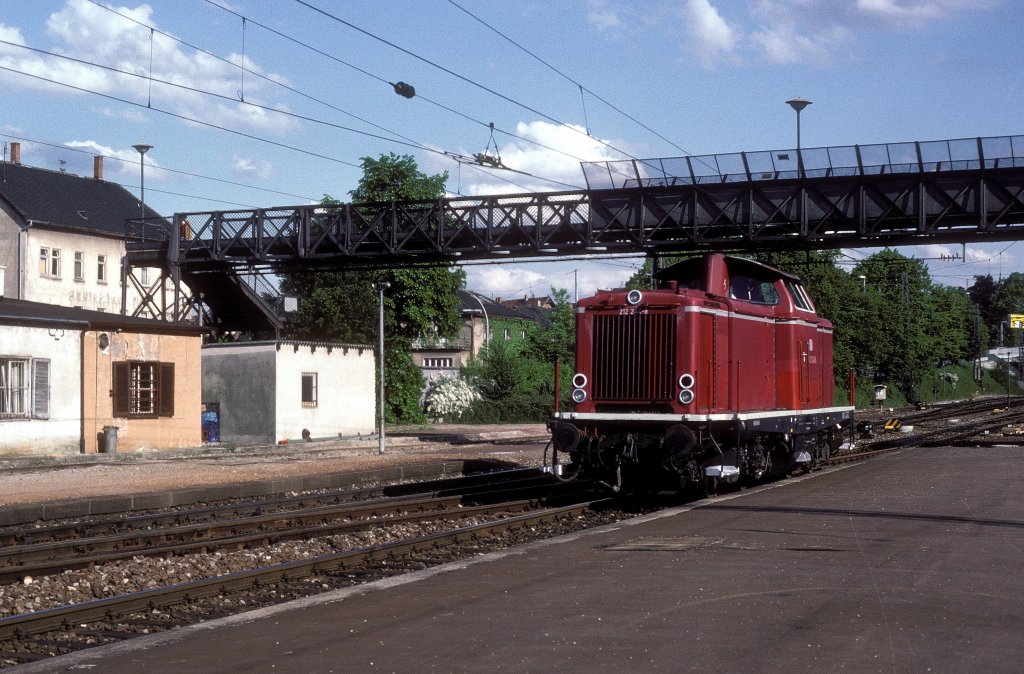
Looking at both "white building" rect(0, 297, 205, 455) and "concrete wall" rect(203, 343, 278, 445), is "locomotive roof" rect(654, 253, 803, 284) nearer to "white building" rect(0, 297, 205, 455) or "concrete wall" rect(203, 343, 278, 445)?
"white building" rect(0, 297, 205, 455)

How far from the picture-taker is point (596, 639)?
7805 millimetres

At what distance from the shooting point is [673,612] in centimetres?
863

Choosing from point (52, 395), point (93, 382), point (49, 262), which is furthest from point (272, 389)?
point (49, 262)

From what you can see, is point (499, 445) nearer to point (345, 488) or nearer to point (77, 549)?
point (345, 488)

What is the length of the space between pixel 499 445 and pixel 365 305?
78.5ft

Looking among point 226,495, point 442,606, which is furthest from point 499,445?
point 442,606

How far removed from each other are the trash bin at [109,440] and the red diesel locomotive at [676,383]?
17430mm

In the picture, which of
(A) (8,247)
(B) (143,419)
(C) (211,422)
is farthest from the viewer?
(A) (8,247)

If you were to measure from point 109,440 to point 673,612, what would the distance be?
24.7m

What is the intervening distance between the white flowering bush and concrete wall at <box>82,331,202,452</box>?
25.1 metres

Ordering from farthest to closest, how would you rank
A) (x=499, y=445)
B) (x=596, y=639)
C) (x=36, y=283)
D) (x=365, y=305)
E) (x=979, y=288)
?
(x=979, y=288)
(x=365, y=305)
(x=36, y=283)
(x=499, y=445)
(x=596, y=639)

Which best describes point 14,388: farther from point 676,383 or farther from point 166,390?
point 676,383

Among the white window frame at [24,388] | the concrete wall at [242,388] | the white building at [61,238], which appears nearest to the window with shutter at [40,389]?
the white window frame at [24,388]

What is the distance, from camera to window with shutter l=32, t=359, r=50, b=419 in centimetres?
2892
